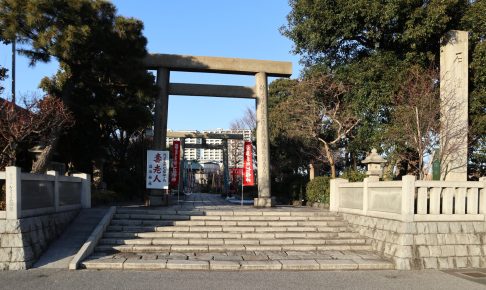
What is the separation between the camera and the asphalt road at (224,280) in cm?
752

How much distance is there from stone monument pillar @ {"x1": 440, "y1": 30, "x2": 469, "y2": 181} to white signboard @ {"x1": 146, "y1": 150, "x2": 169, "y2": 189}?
922cm

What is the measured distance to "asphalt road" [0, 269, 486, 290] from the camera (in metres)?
7.52

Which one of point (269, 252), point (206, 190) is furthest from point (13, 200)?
point (206, 190)

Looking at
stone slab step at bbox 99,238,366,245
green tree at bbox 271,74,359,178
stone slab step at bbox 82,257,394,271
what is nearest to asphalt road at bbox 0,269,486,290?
stone slab step at bbox 82,257,394,271

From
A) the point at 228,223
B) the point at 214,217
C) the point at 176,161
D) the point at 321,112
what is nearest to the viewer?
the point at 228,223

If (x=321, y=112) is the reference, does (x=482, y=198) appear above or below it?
below

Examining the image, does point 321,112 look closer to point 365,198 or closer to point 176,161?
point 176,161

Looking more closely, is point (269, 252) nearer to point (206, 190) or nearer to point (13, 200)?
point (13, 200)

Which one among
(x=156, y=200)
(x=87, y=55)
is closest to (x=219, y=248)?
(x=156, y=200)

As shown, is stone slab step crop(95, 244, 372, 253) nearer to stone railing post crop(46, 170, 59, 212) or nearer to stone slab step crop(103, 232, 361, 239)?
stone slab step crop(103, 232, 361, 239)

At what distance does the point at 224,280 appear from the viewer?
8047 mm

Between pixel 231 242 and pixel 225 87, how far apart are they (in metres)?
8.09

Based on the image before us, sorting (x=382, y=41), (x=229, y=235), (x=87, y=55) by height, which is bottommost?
(x=229, y=235)

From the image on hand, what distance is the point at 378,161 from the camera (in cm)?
1330
